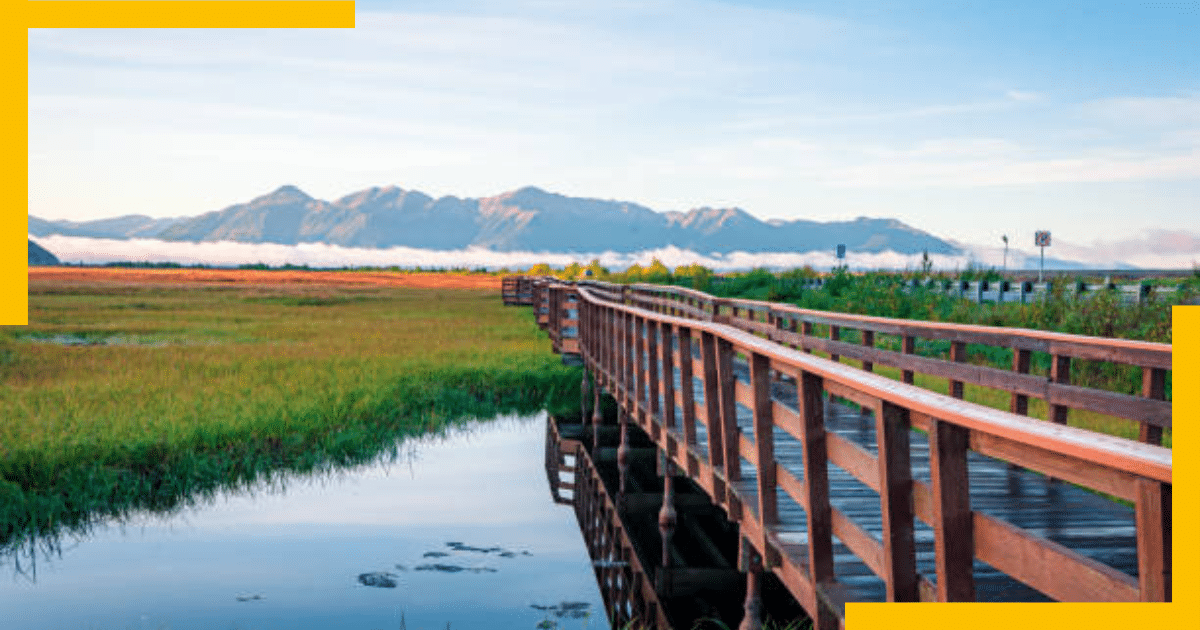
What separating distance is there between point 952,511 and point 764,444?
112 inches

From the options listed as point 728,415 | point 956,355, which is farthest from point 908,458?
point 956,355

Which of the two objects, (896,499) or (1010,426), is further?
(896,499)

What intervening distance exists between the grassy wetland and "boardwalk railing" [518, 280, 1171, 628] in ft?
22.6

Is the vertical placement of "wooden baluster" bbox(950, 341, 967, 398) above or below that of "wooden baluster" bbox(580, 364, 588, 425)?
above

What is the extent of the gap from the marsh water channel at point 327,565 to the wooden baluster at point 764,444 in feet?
11.4

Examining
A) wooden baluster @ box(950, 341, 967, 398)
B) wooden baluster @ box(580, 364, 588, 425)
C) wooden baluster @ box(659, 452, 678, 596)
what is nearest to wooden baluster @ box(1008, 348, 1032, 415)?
wooden baluster @ box(950, 341, 967, 398)

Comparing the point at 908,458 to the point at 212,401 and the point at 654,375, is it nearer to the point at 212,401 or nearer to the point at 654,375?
the point at 654,375

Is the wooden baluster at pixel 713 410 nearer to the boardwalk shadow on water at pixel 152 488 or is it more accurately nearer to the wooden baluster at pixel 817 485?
the wooden baluster at pixel 817 485

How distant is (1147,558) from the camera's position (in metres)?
2.65

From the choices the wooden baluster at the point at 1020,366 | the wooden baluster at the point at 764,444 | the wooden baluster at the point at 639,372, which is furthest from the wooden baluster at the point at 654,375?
the wooden baluster at the point at 764,444

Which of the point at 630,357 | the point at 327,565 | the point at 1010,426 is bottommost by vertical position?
the point at 327,565

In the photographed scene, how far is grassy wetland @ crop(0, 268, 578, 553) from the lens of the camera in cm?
1379

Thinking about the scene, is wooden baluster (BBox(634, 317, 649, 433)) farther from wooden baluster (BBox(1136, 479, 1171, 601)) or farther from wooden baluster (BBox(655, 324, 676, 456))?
wooden baluster (BBox(1136, 479, 1171, 601))

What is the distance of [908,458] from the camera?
14.6ft
